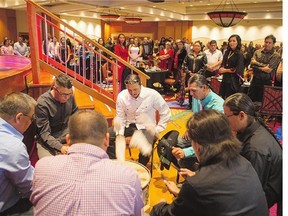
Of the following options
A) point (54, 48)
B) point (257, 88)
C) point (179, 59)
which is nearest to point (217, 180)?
point (257, 88)

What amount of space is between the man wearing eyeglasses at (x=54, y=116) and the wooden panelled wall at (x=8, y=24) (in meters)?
13.4

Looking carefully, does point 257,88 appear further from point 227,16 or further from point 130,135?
point 130,135

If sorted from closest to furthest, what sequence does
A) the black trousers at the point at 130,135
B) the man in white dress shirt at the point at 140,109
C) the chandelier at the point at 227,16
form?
the black trousers at the point at 130,135
the man in white dress shirt at the point at 140,109
the chandelier at the point at 227,16

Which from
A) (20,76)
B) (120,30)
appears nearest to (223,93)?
(20,76)

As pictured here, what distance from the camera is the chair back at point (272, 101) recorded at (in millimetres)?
4418

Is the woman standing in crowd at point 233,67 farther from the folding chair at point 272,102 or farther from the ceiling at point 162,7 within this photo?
the ceiling at point 162,7

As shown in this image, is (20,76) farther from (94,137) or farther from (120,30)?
(120,30)

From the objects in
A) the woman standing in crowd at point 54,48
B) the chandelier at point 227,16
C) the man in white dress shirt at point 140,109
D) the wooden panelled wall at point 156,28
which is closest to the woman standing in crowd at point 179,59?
the chandelier at point 227,16

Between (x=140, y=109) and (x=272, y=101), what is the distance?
92.2 inches

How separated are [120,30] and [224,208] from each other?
20.2 metres

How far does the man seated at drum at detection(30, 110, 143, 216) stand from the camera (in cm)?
109

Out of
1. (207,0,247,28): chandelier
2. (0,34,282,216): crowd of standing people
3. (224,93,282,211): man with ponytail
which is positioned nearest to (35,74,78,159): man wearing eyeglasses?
(0,34,282,216): crowd of standing people

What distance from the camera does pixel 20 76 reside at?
12.2 ft

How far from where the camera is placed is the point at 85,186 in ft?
3.61
